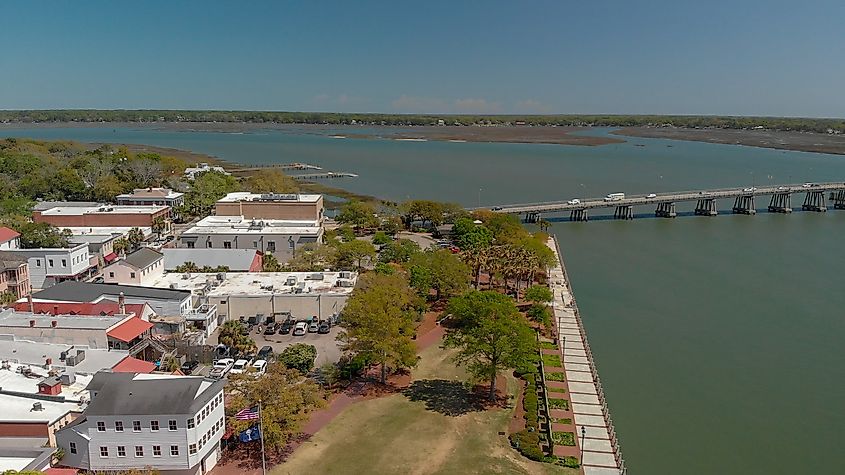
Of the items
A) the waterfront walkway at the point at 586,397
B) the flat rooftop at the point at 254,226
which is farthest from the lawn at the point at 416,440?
the flat rooftop at the point at 254,226

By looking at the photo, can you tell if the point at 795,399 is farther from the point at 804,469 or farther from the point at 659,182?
the point at 659,182

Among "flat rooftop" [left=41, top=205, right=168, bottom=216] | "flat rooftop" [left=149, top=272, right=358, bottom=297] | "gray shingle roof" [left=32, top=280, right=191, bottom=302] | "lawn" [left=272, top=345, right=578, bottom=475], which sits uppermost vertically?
"flat rooftop" [left=41, top=205, right=168, bottom=216]

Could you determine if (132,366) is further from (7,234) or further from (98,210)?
(98,210)

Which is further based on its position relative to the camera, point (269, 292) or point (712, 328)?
point (712, 328)

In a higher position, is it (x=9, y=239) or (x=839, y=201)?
(x=9, y=239)

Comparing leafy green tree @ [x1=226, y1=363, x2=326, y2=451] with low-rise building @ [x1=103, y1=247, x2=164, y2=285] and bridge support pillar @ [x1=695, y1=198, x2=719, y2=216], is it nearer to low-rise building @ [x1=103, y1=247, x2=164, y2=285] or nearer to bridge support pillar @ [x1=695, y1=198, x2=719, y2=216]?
low-rise building @ [x1=103, y1=247, x2=164, y2=285]

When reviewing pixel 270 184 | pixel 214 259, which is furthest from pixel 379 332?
pixel 270 184

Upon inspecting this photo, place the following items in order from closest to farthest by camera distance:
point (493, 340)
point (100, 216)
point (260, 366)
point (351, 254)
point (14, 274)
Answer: point (493, 340), point (260, 366), point (14, 274), point (351, 254), point (100, 216)

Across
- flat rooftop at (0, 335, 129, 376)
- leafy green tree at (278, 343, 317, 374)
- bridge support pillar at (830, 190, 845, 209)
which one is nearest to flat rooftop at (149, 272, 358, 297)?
leafy green tree at (278, 343, 317, 374)
